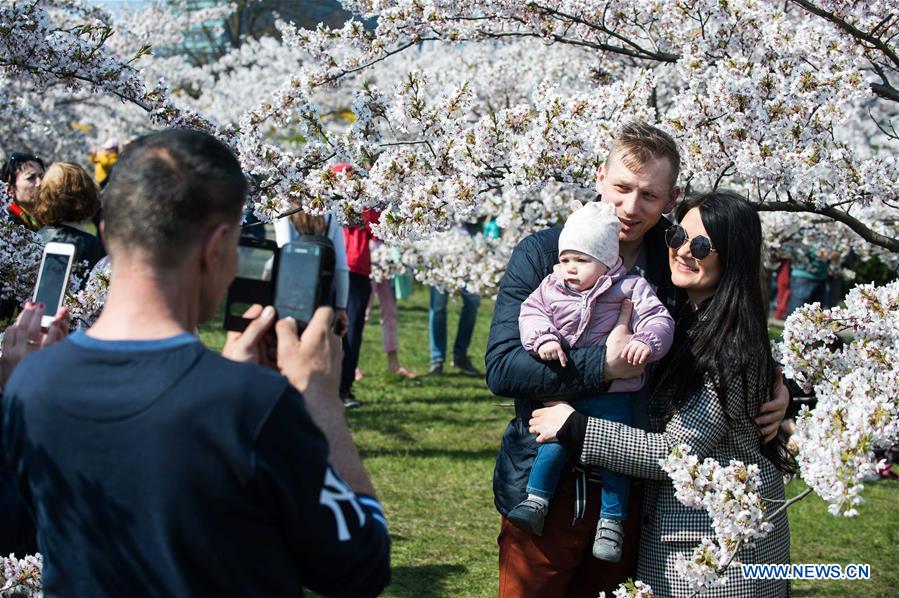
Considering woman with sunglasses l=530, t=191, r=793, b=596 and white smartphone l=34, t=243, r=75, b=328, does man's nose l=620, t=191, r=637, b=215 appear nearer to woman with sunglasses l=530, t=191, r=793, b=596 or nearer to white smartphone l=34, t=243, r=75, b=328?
woman with sunglasses l=530, t=191, r=793, b=596

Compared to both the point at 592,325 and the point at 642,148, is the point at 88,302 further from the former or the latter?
the point at 642,148

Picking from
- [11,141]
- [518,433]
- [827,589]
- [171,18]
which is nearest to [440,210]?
[518,433]

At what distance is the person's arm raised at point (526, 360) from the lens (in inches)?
114

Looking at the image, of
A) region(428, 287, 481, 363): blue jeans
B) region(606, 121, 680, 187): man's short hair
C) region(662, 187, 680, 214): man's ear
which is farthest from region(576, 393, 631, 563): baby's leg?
region(428, 287, 481, 363): blue jeans

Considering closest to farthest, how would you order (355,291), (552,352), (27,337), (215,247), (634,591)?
(215,247)
(27,337)
(634,591)
(552,352)
(355,291)

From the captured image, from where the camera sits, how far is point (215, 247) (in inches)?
69.1

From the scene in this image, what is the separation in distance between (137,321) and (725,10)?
3.85m

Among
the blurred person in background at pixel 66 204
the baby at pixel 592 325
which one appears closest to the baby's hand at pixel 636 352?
the baby at pixel 592 325

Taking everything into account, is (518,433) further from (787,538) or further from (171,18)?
(171,18)


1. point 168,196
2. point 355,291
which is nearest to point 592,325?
point 168,196

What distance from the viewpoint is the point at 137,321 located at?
1696 mm

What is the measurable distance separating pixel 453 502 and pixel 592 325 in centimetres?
367

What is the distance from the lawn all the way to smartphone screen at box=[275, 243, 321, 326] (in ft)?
7.08

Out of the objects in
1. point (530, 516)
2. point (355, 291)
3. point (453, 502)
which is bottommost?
point (453, 502)
